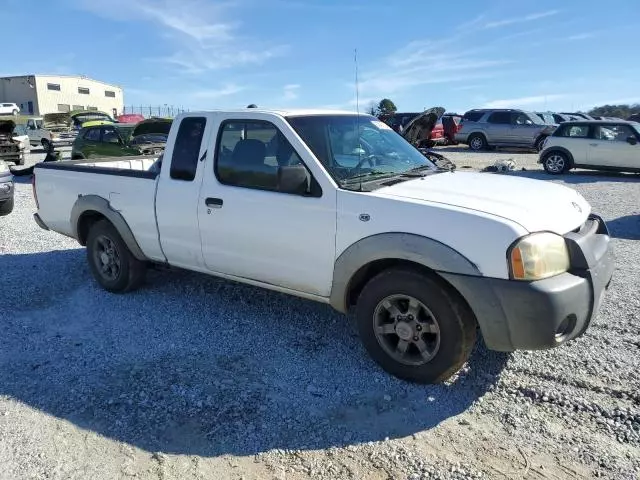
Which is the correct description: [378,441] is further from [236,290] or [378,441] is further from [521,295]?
[236,290]

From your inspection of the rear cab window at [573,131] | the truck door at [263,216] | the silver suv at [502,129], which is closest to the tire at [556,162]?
the rear cab window at [573,131]

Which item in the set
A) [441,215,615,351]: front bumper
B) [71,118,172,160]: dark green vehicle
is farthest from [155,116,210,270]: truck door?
[71,118,172,160]: dark green vehicle

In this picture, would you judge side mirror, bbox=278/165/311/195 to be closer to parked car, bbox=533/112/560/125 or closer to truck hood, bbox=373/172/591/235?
truck hood, bbox=373/172/591/235

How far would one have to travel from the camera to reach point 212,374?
3.81m

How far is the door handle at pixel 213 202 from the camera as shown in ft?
14.2

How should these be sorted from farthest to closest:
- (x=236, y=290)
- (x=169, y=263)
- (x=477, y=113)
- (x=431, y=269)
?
(x=477, y=113) < (x=236, y=290) < (x=169, y=263) < (x=431, y=269)

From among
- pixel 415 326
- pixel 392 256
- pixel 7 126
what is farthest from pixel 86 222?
pixel 7 126

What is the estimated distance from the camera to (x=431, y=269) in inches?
134

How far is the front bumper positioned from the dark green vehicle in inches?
467

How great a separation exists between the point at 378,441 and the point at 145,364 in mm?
1907

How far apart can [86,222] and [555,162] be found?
45.4 ft

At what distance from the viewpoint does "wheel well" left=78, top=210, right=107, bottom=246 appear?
561cm

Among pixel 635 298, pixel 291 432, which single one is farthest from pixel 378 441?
pixel 635 298

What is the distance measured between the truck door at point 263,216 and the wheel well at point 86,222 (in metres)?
1.77
